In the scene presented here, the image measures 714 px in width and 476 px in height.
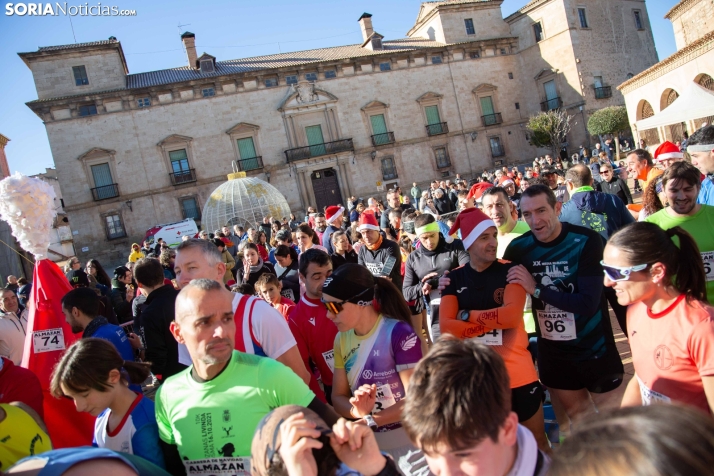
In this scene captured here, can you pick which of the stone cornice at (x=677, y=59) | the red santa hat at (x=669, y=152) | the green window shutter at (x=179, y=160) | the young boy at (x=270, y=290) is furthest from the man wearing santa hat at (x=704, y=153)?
the green window shutter at (x=179, y=160)

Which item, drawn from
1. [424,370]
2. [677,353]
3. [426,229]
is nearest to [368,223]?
[426,229]

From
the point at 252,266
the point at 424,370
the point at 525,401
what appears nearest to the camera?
the point at 424,370

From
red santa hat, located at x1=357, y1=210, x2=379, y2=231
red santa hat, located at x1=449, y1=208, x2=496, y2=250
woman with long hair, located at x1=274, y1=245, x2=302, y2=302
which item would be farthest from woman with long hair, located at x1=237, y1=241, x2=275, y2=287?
red santa hat, located at x1=449, y1=208, x2=496, y2=250

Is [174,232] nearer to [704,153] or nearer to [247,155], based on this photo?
[247,155]

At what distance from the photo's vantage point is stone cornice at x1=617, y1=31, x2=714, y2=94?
18.8 meters

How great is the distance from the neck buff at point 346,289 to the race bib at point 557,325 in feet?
4.03

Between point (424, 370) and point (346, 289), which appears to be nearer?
point (424, 370)

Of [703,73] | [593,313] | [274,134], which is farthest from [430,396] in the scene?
[274,134]

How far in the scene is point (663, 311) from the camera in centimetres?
214

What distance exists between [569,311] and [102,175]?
32.8 meters

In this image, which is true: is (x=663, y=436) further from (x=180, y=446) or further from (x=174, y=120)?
(x=174, y=120)

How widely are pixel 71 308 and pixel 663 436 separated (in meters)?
4.09

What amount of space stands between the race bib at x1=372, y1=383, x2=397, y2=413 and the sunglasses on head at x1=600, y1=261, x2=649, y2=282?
121cm

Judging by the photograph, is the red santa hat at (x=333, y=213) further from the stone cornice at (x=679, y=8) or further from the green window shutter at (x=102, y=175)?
the stone cornice at (x=679, y=8)
